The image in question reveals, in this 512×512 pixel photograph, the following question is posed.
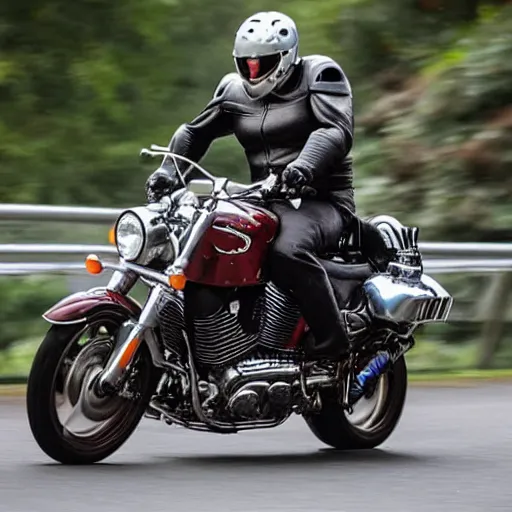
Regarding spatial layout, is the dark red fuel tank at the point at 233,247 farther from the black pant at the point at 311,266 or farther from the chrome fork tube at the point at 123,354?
the chrome fork tube at the point at 123,354

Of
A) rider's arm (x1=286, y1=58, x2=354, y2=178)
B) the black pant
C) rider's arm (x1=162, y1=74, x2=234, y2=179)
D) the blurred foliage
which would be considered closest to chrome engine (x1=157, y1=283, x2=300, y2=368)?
the black pant

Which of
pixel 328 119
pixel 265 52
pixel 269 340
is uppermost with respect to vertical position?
pixel 265 52

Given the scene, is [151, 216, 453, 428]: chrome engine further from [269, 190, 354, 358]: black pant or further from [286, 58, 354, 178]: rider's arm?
[286, 58, 354, 178]: rider's arm

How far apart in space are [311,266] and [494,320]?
19.2ft

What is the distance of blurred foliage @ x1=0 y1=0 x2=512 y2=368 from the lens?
1717 centimetres

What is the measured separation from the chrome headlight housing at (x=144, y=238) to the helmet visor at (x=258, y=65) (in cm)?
79

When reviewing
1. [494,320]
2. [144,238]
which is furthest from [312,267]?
[494,320]

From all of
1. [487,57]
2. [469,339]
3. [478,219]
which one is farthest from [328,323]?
[487,57]

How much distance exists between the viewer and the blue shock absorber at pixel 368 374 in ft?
29.6

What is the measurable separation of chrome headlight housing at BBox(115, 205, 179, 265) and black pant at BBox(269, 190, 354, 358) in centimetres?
50

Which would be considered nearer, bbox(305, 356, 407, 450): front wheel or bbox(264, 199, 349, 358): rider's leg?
bbox(264, 199, 349, 358): rider's leg

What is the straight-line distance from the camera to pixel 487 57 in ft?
57.6

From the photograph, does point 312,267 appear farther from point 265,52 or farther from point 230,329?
point 265,52

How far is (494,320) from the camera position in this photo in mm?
14070
